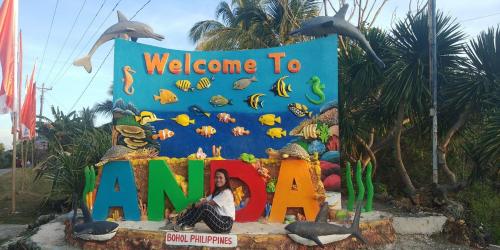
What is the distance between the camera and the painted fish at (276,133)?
9094 millimetres

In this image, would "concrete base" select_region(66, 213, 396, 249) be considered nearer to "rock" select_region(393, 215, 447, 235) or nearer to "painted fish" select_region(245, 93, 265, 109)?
"rock" select_region(393, 215, 447, 235)

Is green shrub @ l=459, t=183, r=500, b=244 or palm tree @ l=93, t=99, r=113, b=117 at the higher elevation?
palm tree @ l=93, t=99, r=113, b=117

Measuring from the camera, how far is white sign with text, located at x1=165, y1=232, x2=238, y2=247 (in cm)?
711

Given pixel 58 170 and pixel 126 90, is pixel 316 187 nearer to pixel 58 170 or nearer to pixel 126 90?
pixel 126 90

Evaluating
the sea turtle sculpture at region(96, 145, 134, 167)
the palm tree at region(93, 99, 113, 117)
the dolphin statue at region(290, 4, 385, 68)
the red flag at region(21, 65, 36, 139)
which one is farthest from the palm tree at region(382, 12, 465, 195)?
the palm tree at region(93, 99, 113, 117)

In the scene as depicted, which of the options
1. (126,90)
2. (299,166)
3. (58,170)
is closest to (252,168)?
(299,166)

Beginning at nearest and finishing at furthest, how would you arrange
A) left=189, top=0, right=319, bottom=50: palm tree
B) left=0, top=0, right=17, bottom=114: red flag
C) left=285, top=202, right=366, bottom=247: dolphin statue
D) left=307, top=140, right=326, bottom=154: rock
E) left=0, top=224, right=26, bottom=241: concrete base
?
1. left=285, top=202, right=366, bottom=247: dolphin statue
2. left=307, top=140, right=326, bottom=154: rock
3. left=0, top=224, right=26, bottom=241: concrete base
4. left=0, top=0, right=17, bottom=114: red flag
5. left=189, top=0, right=319, bottom=50: palm tree

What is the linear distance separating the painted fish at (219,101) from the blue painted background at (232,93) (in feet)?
0.23

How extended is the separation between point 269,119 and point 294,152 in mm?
1015

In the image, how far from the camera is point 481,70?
1048 cm

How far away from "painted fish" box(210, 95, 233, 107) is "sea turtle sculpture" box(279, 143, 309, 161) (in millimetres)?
1506

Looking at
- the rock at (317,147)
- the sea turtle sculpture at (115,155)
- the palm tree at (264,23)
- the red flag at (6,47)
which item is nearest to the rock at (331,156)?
the rock at (317,147)

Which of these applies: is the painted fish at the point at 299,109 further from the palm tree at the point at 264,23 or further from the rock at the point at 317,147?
the palm tree at the point at 264,23

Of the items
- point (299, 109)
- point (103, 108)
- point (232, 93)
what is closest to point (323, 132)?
point (299, 109)
